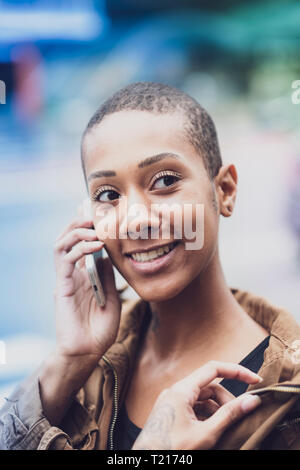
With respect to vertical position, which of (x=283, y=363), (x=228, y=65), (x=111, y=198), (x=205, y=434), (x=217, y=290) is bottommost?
(x=205, y=434)

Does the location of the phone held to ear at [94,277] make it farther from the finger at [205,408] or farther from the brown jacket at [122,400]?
the finger at [205,408]

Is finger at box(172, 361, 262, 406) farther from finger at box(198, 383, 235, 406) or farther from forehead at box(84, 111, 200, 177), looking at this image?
forehead at box(84, 111, 200, 177)

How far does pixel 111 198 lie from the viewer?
1.16 m

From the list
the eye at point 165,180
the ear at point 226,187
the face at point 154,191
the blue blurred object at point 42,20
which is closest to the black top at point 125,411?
the face at point 154,191

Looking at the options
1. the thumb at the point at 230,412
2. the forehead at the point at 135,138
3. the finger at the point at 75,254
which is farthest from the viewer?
the finger at the point at 75,254

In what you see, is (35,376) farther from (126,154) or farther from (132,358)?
(126,154)

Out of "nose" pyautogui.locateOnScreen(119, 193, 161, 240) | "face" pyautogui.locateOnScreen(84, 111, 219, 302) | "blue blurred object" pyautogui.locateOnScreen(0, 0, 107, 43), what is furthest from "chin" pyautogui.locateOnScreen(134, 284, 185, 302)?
"blue blurred object" pyautogui.locateOnScreen(0, 0, 107, 43)

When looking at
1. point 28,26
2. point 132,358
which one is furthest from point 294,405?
point 28,26

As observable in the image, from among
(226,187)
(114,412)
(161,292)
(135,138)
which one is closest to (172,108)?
(135,138)

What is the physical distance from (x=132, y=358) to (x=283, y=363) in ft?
1.50

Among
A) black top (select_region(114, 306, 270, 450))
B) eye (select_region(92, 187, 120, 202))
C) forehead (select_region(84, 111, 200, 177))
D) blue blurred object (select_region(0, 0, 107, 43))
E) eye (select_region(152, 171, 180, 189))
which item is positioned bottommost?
black top (select_region(114, 306, 270, 450))

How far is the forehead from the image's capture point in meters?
1.07

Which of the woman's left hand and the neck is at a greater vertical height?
the neck

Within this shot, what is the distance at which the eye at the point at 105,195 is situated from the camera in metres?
1.15
